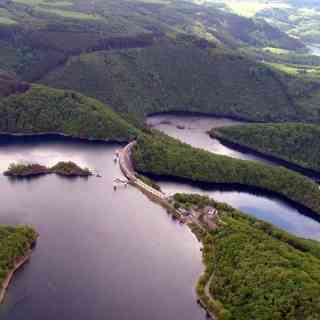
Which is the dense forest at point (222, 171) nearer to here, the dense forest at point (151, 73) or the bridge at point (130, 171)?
the bridge at point (130, 171)

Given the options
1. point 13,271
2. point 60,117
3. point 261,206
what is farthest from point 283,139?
point 13,271

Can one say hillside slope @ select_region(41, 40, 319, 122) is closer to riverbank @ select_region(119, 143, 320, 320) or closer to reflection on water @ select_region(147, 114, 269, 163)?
reflection on water @ select_region(147, 114, 269, 163)

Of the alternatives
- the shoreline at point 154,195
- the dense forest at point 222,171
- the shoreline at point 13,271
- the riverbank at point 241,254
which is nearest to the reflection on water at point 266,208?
the dense forest at point 222,171

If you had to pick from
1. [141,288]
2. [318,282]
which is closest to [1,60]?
[141,288]

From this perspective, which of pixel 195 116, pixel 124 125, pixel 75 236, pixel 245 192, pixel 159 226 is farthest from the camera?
pixel 195 116

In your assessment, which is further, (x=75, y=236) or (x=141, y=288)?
(x=75, y=236)

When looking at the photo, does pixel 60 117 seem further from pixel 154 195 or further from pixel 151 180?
pixel 154 195

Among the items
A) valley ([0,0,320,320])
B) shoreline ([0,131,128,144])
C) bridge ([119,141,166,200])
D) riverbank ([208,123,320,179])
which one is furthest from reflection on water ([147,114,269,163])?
shoreline ([0,131,128,144])

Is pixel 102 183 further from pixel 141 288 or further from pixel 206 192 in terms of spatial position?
pixel 141 288
